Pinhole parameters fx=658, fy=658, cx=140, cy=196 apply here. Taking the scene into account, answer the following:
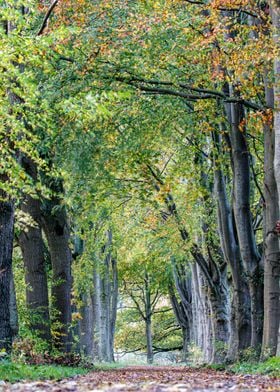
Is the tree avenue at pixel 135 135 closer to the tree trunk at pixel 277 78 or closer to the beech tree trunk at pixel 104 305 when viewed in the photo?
the tree trunk at pixel 277 78

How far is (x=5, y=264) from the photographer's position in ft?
40.6

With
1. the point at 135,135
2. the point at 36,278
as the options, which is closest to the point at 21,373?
the point at 36,278

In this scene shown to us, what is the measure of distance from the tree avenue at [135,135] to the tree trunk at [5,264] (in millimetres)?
28

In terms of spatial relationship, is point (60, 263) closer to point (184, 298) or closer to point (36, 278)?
point (36, 278)

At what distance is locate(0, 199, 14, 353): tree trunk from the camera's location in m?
12.3

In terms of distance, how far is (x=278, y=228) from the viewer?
1398 cm

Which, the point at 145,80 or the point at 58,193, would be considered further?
the point at 58,193

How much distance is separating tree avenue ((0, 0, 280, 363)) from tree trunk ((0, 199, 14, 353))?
3 cm

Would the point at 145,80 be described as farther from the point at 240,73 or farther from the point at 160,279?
the point at 160,279

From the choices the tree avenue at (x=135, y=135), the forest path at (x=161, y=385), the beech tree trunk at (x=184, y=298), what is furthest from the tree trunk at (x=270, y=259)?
the beech tree trunk at (x=184, y=298)

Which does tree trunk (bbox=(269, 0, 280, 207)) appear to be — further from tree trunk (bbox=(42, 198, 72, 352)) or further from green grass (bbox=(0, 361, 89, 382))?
tree trunk (bbox=(42, 198, 72, 352))

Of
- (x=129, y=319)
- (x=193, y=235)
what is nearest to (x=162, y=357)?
(x=129, y=319)

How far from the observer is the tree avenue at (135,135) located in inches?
488

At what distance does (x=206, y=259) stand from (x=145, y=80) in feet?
35.8
